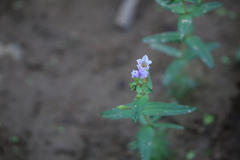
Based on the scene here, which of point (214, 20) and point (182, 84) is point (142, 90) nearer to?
point (182, 84)

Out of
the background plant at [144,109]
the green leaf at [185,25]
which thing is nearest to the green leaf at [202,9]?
the green leaf at [185,25]

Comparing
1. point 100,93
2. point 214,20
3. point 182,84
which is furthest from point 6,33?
point 214,20

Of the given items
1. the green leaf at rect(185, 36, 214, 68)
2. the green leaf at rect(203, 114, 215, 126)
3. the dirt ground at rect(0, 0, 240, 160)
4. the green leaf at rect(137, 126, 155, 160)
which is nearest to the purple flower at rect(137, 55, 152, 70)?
the green leaf at rect(137, 126, 155, 160)

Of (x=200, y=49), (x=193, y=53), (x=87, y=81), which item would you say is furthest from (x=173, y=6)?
(x=87, y=81)

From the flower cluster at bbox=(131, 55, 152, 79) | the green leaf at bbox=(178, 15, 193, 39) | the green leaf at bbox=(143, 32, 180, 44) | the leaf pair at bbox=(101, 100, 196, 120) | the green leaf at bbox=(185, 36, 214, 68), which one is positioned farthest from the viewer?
the green leaf at bbox=(143, 32, 180, 44)

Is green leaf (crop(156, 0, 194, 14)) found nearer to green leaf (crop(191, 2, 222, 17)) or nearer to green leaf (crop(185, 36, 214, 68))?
green leaf (crop(191, 2, 222, 17))

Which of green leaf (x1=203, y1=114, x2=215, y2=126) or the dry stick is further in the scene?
the dry stick
